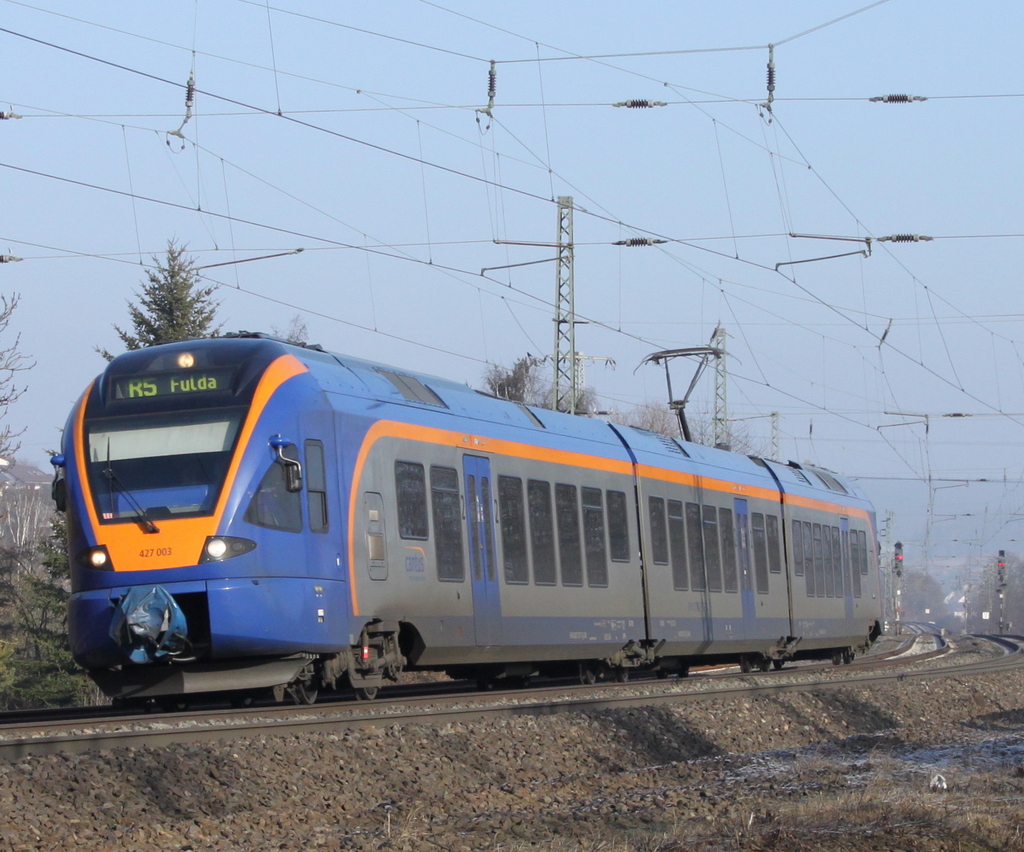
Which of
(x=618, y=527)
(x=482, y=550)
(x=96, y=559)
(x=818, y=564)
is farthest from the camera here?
(x=818, y=564)

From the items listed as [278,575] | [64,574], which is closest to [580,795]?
[278,575]

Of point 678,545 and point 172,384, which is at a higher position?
point 172,384

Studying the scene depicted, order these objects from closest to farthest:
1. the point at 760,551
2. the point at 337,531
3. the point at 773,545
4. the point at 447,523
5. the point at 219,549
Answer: the point at 219,549, the point at 337,531, the point at 447,523, the point at 760,551, the point at 773,545

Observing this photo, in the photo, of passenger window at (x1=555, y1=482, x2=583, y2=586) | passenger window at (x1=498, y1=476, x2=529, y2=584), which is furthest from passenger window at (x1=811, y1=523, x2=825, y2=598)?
passenger window at (x1=498, y1=476, x2=529, y2=584)

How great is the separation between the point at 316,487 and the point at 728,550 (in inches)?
380

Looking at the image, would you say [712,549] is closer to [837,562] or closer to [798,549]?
[798,549]

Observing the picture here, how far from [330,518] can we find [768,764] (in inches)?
169

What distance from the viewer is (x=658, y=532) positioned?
18.5 m

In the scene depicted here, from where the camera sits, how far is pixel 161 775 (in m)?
8.40

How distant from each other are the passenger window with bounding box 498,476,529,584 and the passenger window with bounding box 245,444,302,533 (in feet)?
11.5

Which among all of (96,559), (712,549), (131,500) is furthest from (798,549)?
(96,559)

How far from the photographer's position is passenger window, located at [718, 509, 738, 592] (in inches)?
Result: 799

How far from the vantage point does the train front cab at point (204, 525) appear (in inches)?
445

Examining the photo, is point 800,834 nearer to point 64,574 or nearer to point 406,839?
point 406,839
